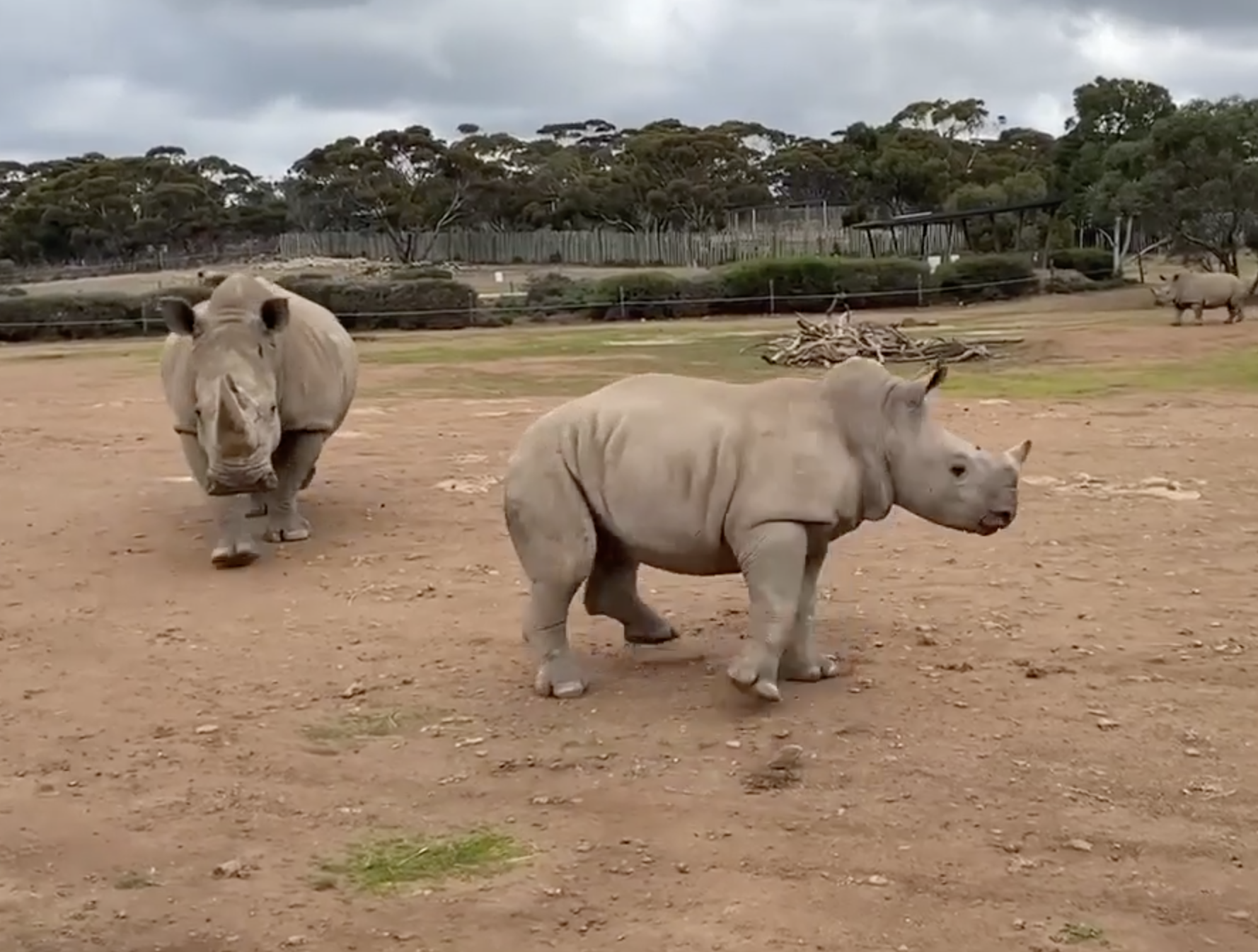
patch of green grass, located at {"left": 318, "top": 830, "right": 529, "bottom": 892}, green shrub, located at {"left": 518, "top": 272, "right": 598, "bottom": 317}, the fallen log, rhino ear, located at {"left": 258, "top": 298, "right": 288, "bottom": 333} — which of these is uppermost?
rhino ear, located at {"left": 258, "top": 298, "right": 288, "bottom": 333}

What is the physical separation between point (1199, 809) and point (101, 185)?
68.0 m

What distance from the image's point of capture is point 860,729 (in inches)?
223

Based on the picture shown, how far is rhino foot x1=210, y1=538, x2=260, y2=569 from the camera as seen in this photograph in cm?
897

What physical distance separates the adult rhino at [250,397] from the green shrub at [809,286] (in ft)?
90.7

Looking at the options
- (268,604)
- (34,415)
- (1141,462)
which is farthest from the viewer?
(34,415)

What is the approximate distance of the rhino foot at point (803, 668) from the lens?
6180 millimetres

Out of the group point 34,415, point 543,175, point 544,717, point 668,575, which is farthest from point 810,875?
point 543,175

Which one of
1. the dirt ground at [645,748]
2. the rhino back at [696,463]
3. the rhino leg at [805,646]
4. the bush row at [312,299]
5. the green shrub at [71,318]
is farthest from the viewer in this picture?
the bush row at [312,299]

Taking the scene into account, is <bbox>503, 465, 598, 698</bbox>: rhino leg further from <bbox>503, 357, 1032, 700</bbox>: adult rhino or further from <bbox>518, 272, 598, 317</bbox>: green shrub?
<bbox>518, 272, 598, 317</bbox>: green shrub

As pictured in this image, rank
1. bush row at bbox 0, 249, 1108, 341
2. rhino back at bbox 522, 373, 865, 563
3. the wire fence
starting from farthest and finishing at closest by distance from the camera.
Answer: the wire fence < bush row at bbox 0, 249, 1108, 341 < rhino back at bbox 522, 373, 865, 563

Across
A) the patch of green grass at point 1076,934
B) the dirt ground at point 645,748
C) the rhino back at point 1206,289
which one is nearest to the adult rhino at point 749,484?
the dirt ground at point 645,748

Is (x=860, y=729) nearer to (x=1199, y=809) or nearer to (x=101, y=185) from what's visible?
(x=1199, y=809)

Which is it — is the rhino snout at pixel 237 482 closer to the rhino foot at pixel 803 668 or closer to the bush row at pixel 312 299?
the rhino foot at pixel 803 668

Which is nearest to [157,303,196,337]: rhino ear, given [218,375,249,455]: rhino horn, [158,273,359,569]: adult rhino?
[158,273,359,569]: adult rhino
